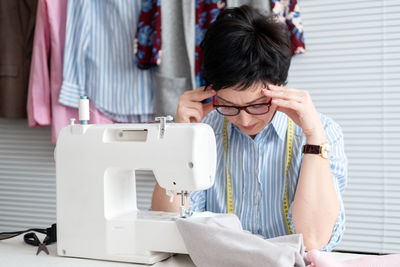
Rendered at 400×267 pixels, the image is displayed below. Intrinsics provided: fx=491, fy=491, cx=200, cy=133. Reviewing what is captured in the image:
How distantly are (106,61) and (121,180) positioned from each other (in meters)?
1.52

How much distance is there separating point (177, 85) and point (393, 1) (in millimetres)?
1209

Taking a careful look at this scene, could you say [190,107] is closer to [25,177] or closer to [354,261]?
[354,261]

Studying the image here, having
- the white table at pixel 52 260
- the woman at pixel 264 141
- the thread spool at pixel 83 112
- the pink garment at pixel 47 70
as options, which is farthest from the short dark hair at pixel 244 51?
the pink garment at pixel 47 70

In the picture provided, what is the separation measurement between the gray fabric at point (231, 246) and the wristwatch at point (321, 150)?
46 cm

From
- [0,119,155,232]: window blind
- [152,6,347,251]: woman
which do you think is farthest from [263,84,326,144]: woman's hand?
[0,119,155,232]: window blind

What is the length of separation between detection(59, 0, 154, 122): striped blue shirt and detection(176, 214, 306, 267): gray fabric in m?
1.59

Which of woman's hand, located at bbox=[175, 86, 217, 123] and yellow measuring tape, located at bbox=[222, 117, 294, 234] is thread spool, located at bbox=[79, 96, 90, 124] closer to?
woman's hand, located at bbox=[175, 86, 217, 123]

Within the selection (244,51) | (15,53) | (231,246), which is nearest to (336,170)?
(244,51)

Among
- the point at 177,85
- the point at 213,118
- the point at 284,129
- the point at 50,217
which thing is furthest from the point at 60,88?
the point at 284,129

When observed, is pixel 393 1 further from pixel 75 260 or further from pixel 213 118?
pixel 75 260

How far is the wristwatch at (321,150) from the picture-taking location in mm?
1572

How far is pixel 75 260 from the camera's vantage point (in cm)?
134

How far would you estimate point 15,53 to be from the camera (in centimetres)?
297

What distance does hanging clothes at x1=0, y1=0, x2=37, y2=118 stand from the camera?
2.96 meters
